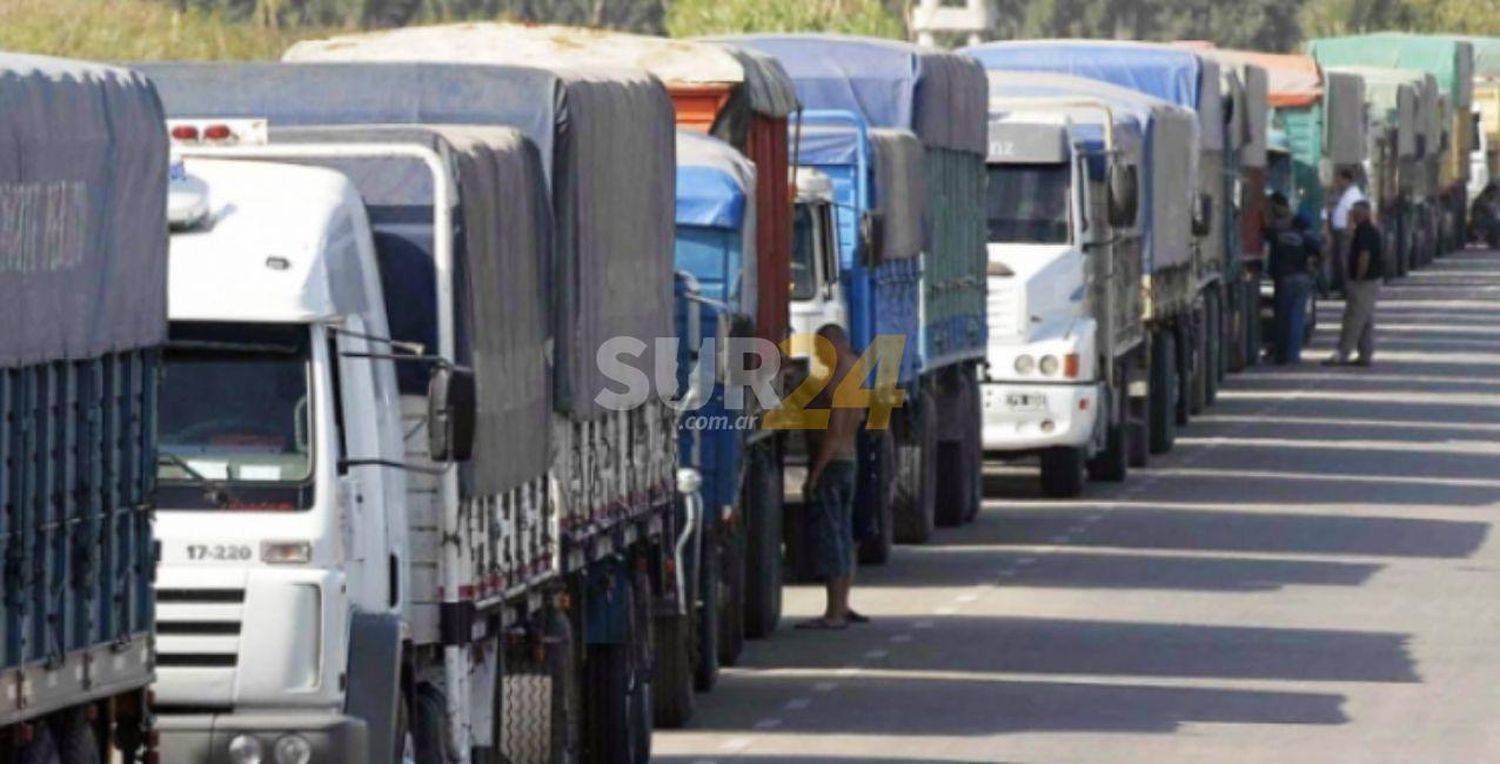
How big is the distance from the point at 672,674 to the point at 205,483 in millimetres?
5770

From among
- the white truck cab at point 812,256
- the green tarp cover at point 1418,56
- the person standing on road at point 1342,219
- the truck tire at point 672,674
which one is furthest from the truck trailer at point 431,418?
the green tarp cover at point 1418,56

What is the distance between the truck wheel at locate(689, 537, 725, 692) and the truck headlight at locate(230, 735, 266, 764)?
665 cm

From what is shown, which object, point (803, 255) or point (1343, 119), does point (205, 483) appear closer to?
point (803, 255)

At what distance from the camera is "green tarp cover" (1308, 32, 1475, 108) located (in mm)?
73875

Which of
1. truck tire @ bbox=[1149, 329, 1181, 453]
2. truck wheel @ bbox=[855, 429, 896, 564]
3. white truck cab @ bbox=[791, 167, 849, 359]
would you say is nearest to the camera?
white truck cab @ bbox=[791, 167, 849, 359]

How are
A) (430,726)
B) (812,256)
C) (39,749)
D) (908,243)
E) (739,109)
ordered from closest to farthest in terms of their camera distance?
(39,749) → (430,726) → (739,109) → (812,256) → (908,243)

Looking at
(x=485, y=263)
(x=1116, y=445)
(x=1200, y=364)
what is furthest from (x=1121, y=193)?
(x=485, y=263)

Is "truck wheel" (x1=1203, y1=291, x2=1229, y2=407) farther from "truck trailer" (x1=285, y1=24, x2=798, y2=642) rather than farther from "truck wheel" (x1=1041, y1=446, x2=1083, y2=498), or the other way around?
"truck trailer" (x1=285, y1=24, x2=798, y2=642)

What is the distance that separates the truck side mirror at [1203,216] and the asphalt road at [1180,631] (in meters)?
2.54

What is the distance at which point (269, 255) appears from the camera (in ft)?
37.6

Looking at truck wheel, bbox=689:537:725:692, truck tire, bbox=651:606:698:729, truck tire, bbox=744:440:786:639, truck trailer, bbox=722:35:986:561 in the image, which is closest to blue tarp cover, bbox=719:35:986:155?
truck trailer, bbox=722:35:986:561

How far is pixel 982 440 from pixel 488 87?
1350 centimetres

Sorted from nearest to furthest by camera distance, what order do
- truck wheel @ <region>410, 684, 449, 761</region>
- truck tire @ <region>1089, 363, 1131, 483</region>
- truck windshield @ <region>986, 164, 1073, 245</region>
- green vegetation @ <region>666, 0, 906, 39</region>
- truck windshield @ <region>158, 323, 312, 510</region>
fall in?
1. truck windshield @ <region>158, 323, 312, 510</region>
2. truck wheel @ <region>410, 684, 449, 761</region>
3. truck windshield @ <region>986, 164, 1073, 245</region>
4. truck tire @ <region>1089, 363, 1131, 483</region>
5. green vegetation @ <region>666, 0, 906, 39</region>

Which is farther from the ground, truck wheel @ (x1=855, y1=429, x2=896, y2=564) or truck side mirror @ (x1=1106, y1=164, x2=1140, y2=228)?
truck side mirror @ (x1=1106, y1=164, x2=1140, y2=228)
